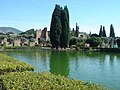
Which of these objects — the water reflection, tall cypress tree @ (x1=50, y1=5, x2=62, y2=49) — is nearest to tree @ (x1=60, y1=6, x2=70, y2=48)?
tall cypress tree @ (x1=50, y1=5, x2=62, y2=49)

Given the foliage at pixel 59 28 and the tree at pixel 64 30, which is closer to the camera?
the foliage at pixel 59 28

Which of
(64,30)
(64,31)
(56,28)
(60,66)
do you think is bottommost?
(60,66)

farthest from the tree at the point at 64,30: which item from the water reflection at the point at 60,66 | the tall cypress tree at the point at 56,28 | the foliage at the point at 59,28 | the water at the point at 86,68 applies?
the water reflection at the point at 60,66

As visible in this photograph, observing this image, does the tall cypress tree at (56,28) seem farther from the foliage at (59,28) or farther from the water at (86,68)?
the water at (86,68)

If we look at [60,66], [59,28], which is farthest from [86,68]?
[59,28]

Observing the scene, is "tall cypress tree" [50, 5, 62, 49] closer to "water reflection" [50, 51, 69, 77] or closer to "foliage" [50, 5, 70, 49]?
"foliage" [50, 5, 70, 49]

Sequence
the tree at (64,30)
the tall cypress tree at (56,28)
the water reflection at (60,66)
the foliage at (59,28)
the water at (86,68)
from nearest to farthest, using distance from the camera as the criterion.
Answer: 1. the water at (86,68)
2. the water reflection at (60,66)
3. the tall cypress tree at (56,28)
4. the foliage at (59,28)
5. the tree at (64,30)

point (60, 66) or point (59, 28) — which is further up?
point (59, 28)

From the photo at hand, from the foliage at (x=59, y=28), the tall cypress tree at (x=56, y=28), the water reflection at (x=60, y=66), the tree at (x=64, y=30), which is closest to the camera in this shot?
the water reflection at (x=60, y=66)

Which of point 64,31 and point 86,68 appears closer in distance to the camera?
point 86,68

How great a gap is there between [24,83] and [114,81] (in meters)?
10.6

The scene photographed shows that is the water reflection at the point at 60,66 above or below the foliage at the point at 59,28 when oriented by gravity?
below

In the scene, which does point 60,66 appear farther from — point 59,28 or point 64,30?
point 64,30

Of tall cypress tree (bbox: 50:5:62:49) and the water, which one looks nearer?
the water
